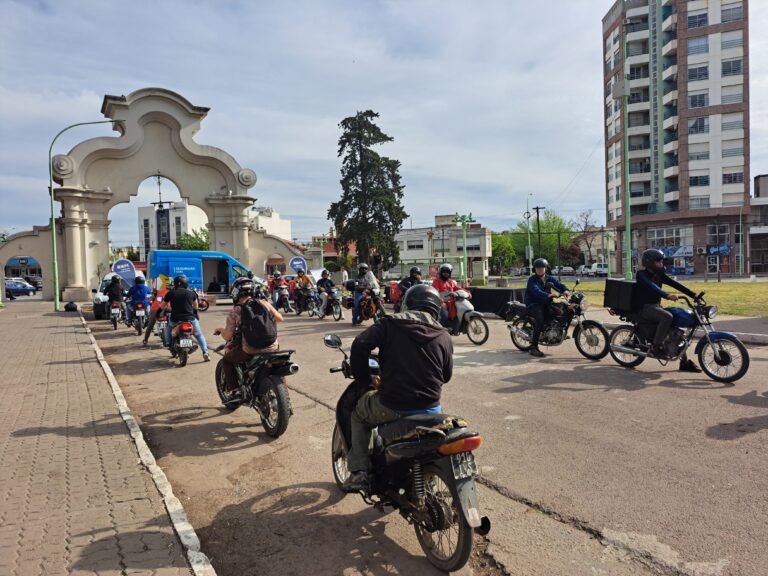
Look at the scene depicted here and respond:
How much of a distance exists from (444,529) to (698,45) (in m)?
67.1

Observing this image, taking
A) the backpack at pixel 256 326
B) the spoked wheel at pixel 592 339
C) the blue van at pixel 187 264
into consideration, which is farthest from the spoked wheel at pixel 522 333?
the blue van at pixel 187 264

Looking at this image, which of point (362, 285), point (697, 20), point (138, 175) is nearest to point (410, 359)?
point (362, 285)

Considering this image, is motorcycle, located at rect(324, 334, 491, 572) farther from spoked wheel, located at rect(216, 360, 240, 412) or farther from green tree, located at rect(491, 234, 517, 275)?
green tree, located at rect(491, 234, 517, 275)

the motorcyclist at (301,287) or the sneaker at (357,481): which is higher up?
the motorcyclist at (301,287)

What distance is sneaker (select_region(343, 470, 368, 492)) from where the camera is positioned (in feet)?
12.2

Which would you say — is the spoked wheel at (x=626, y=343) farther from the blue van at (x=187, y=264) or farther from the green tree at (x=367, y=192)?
the green tree at (x=367, y=192)

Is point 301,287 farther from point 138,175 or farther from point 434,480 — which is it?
point 138,175

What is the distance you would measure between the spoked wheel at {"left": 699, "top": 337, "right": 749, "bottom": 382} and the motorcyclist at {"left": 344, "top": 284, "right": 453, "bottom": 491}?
551 cm

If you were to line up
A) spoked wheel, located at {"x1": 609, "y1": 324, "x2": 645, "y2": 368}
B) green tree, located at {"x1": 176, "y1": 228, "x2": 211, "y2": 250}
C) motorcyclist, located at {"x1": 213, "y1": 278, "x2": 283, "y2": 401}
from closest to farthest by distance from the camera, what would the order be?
motorcyclist, located at {"x1": 213, "y1": 278, "x2": 283, "y2": 401}
spoked wheel, located at {"x1": 609, "y1": 324, "x2": 645, "y2": 368}
green tree, located at {"x1": 176, "y1": 228, "x2": 211, "y2": 250}

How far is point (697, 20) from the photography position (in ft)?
187

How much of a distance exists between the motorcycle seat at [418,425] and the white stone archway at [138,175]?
33773 millimetres

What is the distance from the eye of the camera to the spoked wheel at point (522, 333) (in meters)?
10.1

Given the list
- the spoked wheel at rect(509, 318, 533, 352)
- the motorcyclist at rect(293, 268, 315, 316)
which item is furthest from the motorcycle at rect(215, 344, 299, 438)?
the motorcyclist at rect(293, 268, 315, 316)

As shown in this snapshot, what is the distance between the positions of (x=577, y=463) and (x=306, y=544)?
7.80ft
